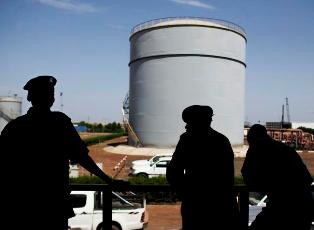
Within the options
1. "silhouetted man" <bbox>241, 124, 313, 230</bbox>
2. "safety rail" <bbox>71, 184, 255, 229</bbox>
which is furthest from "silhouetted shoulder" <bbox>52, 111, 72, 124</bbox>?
"silhouetted man" <bbox>241, 124, 313, 230</bbox>

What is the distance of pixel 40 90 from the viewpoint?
102 inches

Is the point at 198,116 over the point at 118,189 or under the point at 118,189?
over

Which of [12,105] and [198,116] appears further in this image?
[12,105]

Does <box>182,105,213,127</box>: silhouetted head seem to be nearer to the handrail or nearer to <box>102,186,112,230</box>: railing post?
the handrail

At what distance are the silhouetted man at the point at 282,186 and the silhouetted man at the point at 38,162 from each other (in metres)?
1.40

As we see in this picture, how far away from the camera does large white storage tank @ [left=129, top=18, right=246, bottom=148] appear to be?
111 feet

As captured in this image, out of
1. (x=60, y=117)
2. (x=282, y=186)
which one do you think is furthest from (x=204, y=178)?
(x=60, y=117)

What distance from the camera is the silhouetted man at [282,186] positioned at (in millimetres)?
2855

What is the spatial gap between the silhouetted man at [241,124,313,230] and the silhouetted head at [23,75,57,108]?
1638 millimetres

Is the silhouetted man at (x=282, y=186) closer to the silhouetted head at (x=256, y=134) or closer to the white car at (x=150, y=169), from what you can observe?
the silhouetted head at (x=256, y=134)

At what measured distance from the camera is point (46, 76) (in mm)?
A: 2623

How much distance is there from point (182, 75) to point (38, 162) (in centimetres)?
3174

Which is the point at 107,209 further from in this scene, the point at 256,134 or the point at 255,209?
the point at 255,209

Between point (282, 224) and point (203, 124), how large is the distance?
0.97 metres
